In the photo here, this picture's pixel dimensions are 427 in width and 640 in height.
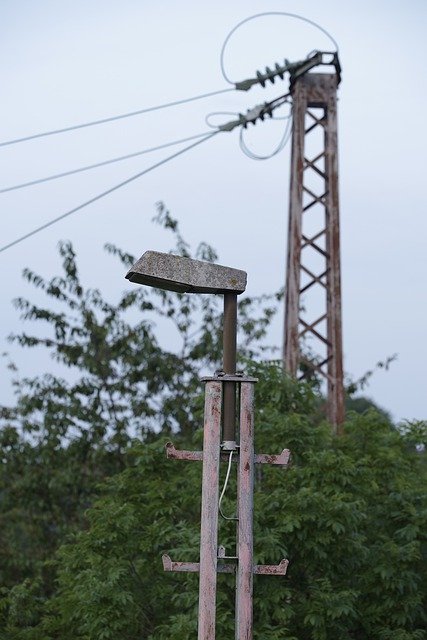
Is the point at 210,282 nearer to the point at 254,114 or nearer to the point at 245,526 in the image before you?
the point at 245,526

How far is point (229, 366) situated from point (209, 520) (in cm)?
86

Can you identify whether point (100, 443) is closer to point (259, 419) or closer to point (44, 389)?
point (44, 389)

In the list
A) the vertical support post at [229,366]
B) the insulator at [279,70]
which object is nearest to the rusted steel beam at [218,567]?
the vertical support post at [229,366]

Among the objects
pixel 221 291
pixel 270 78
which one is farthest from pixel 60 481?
pixel 221 291

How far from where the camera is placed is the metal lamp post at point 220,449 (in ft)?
20.0

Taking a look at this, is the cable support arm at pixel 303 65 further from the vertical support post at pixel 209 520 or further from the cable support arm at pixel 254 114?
the vertical support post at pixel 209 520

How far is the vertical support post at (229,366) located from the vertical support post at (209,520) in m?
0.08

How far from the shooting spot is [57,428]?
16.1 m

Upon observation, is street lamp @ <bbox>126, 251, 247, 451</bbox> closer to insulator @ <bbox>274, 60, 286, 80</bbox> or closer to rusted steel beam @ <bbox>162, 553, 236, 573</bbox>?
rusted steel beam @ <bbox>162, 553, 236, 573</bbox>

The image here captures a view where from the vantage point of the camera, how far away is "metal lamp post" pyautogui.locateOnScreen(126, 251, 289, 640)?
6086 mm

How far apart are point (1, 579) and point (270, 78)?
7152 mm

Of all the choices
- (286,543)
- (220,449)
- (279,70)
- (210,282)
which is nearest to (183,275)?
(210,282)

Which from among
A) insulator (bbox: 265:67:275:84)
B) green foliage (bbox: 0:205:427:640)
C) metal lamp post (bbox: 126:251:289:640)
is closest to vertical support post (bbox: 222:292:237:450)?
metal lamp post (bbox: 126:251:289:640)

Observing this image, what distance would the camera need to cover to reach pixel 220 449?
6.27 metres
